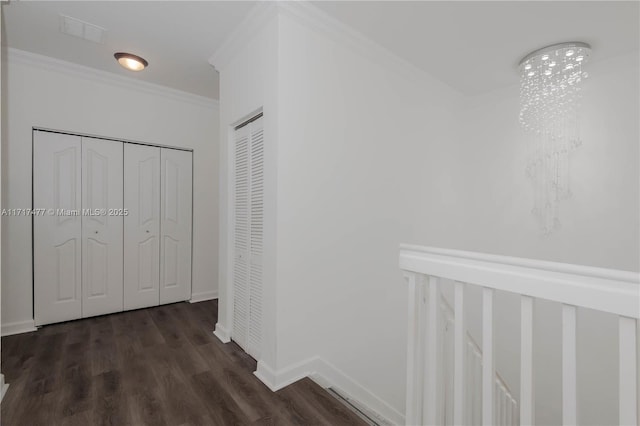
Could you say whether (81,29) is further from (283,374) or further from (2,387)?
(283,374)

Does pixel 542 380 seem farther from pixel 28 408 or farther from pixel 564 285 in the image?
pixel 28 408

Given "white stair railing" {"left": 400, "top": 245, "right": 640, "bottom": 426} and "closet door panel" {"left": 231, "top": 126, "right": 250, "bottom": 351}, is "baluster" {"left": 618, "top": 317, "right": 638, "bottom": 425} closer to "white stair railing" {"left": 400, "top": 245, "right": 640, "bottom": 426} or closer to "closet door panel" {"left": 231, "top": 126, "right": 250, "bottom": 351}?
"white stair railing" {"left": 400, "top": 245, "right": 640, "bottom": 426}

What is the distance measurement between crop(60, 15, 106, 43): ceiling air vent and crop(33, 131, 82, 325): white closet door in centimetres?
105

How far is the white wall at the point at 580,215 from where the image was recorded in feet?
8.60

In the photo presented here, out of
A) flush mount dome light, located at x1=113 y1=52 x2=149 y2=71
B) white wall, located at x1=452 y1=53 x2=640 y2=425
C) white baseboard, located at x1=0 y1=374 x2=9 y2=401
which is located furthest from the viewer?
flush mount dome light, located at x1=113 y1=52 x2=149 y2=71

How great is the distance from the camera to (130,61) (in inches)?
108

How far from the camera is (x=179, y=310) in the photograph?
340 cm

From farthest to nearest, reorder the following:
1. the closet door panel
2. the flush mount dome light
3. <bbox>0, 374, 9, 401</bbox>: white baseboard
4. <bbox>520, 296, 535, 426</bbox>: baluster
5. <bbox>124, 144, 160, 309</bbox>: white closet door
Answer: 1. <bbox>124, 144, 160, 309</bbox>: white closet door
2. the flush mount dome light
3. the closet door panel
4. <bbox>0, 374, 9, 401</bbox>: white baseboard
5. <bbox>520, 296, 535, 426</bbox>: baluster

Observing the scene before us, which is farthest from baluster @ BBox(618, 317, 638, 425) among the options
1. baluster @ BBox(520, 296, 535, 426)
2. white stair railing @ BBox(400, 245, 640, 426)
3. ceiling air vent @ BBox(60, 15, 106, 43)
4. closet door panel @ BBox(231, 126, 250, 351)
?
ceiling air vent @ BBox(60, 15, 106, 43)

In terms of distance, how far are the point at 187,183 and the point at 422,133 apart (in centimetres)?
284

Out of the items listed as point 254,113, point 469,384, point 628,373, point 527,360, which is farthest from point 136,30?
point 469,384

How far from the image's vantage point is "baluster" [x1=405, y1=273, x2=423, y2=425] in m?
1.30

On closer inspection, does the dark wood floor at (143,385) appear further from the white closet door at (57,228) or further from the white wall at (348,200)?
the white wall at (348,200)

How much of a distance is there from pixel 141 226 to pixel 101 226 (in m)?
0.37
